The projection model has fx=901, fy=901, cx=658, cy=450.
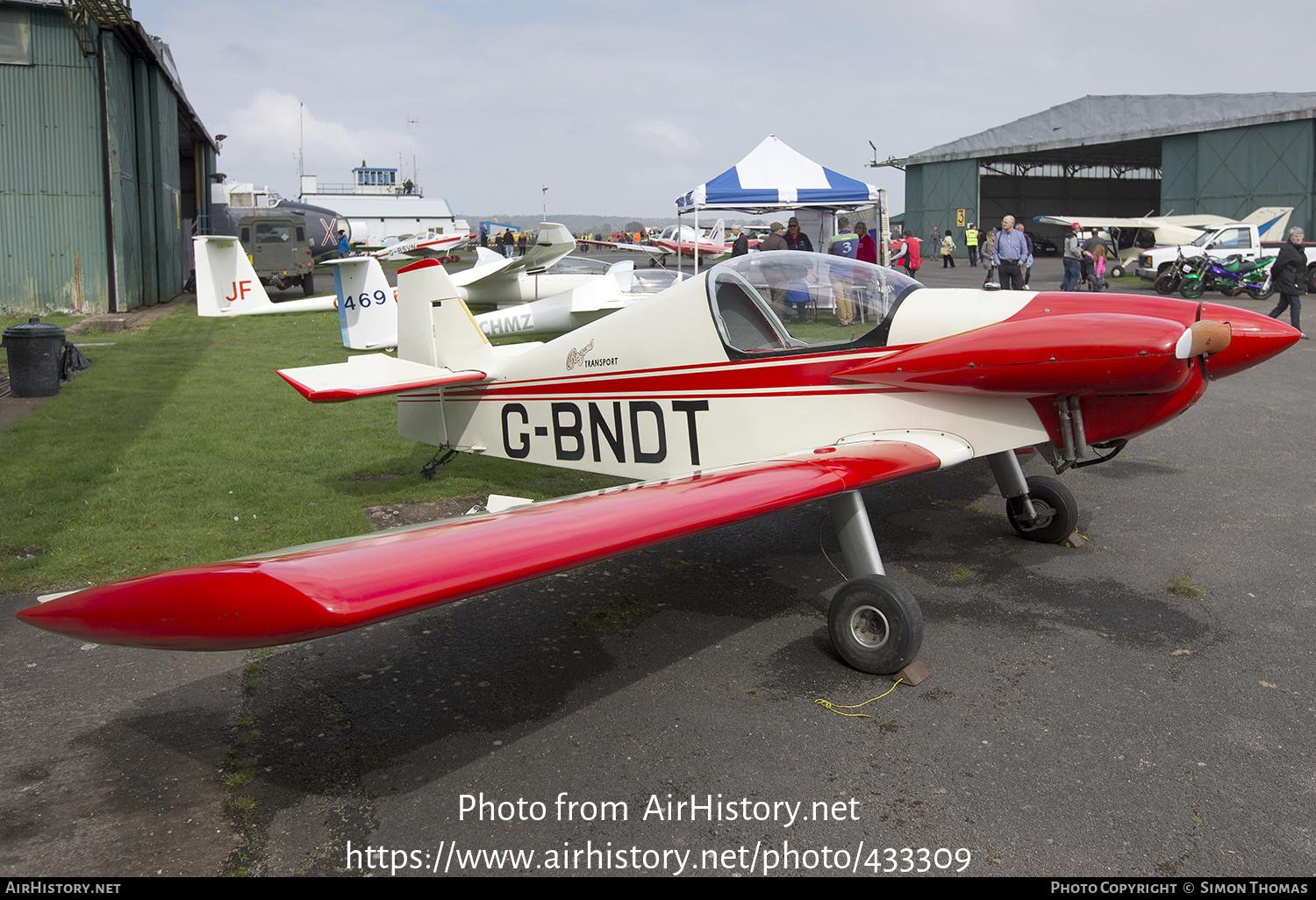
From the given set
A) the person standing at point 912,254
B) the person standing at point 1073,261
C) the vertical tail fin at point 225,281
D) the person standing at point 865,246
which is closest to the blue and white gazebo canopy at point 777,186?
the person standing at point 865,246

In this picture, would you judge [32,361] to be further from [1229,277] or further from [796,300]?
[1229,277]

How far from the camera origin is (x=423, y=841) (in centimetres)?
293

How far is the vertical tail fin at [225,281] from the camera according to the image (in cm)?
1811

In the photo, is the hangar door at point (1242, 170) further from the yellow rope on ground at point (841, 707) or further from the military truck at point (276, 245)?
the yellow rope on ground at point (841, 707)

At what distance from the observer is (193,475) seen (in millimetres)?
7449

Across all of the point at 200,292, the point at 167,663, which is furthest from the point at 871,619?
the point at 200,292

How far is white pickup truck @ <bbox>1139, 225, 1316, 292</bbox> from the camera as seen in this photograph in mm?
23500

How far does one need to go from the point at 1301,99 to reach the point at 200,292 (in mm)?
41411

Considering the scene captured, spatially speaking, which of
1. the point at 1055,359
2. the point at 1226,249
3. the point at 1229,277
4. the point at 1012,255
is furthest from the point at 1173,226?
the point at 1055,359

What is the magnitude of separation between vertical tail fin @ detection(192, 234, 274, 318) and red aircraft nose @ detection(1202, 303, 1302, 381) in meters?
17.9

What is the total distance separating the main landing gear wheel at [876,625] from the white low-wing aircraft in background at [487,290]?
34.7ft

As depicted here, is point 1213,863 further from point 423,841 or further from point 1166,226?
point 1166,226

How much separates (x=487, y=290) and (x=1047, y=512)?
51.6ft

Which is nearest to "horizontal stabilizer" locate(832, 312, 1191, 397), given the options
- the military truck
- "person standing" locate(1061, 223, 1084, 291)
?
"person standing" locate(1061, 223, 1084, 291)
